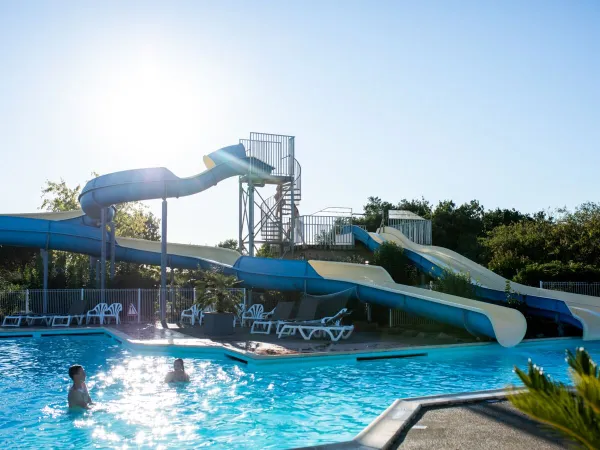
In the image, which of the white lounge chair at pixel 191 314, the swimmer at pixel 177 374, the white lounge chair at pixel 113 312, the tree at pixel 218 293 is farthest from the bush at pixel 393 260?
the swimmer at pixel 177 374

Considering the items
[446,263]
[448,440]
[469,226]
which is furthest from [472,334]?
[469,226]

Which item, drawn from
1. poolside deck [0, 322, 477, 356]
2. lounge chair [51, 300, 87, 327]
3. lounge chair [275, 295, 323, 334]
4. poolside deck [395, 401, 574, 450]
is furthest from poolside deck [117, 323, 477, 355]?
poolside deck [395, 401, 574, 450]

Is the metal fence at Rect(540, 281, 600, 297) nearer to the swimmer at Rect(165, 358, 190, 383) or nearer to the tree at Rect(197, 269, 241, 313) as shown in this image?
the tree at Rect(197, 269, 241, 313)

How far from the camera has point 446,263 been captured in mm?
19453

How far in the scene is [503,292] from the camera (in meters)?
16.4

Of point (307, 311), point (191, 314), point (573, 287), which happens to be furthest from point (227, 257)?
point (573, 287)

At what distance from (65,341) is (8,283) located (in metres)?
7.64

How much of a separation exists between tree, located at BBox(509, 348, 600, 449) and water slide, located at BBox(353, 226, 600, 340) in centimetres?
1309

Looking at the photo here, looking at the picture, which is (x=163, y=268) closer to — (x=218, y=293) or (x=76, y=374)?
(x=218, y=293)

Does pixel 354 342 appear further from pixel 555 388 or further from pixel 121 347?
pixel 555 388

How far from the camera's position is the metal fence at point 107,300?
17.8 metres

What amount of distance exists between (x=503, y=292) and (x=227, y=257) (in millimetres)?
9990

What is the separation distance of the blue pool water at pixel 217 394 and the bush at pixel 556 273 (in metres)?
7.17

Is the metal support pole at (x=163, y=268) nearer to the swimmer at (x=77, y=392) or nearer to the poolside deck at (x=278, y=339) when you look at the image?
the poolside deck at (x=278, y=339)
